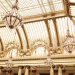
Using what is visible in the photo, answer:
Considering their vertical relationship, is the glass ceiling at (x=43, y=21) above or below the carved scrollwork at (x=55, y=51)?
above

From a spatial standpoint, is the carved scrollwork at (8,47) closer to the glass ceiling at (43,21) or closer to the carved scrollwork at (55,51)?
the glass ceiling at (43,21)

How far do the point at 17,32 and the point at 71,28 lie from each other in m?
3.65

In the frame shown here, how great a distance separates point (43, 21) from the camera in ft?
44.6

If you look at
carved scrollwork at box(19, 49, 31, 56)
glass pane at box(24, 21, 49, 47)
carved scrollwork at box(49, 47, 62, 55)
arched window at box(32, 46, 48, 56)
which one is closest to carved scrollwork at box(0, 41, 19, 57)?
carved scrollwork at box(19, 49, 31, 56)

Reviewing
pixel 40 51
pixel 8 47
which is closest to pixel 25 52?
pixel 40 51

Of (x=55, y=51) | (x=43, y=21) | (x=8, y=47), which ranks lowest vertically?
(x=55, y=51)

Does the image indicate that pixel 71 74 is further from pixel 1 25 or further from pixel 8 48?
pixel 1 25

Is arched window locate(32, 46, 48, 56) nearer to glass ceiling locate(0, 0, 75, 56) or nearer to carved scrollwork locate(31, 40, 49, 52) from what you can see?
carved scrollwork locate(31, 40, 49, 52)

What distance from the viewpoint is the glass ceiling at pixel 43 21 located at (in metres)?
12.6

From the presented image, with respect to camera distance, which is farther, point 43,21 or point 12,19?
point 43,21

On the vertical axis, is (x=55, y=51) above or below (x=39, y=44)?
below

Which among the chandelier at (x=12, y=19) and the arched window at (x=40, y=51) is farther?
the arched window at (x=40, y=51)

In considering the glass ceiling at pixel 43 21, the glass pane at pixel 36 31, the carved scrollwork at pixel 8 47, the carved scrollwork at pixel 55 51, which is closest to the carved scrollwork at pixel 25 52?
the glass ceiling at pixel 43 21

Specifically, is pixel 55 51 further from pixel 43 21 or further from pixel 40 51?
pixel 43 21
